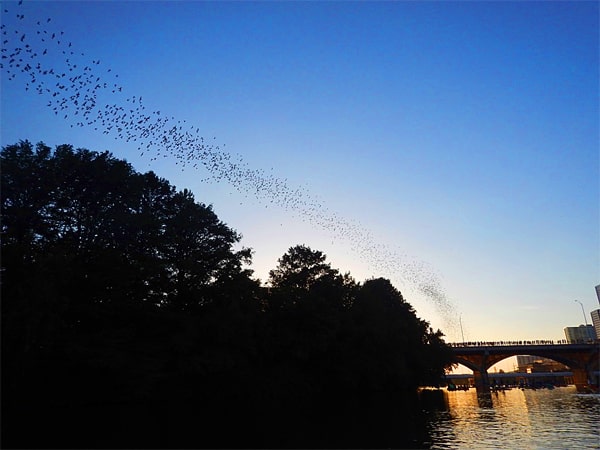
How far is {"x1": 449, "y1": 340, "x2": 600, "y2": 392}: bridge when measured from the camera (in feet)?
520

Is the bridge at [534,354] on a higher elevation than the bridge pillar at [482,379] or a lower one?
higher

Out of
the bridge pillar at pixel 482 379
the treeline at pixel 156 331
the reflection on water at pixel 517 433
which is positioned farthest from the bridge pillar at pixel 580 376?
the reflection on water at pixel 517 433

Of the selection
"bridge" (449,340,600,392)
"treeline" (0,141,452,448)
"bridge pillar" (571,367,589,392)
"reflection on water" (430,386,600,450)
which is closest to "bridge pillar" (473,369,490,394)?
"bridge" (449,340,600,392)

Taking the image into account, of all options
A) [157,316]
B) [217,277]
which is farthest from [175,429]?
[217,277]

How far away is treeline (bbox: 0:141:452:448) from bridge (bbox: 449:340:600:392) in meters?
103

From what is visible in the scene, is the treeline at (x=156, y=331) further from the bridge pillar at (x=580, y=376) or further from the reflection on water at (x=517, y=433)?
the bridge pillar at (x=580, y=376)

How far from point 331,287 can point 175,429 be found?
1777 inches

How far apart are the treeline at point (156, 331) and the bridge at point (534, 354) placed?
103m

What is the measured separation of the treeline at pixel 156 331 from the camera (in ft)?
115

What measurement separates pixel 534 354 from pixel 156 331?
153 metres

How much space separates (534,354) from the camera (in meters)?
163

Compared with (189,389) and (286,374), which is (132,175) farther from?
(286,374)

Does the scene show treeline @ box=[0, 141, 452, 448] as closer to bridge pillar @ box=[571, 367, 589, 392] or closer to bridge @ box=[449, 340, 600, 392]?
bridge @ box=[449, 340, 600, 392]

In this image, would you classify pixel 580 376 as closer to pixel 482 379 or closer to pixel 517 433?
pixel 482 379
